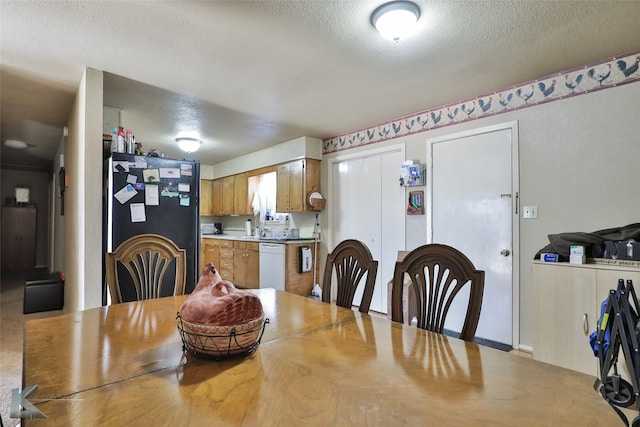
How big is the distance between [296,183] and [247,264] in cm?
154

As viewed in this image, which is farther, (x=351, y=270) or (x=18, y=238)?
(x=18, y=238)

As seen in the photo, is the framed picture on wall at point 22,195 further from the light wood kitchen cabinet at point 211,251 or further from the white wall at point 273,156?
the light wood kitchen cabinet at point 211,251

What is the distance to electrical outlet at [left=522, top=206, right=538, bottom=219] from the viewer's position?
2822mm

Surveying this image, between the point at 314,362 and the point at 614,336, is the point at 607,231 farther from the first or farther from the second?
the point at 314,362

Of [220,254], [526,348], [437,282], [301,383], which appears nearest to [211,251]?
[220,254]

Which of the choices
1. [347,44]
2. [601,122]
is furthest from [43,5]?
[601,122]

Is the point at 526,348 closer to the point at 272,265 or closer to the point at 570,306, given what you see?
the point at 570,306

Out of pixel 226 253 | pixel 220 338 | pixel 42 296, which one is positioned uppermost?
pixel 220 338

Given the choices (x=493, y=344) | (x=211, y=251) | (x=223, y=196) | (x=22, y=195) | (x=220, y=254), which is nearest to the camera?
(x=493, y=344)

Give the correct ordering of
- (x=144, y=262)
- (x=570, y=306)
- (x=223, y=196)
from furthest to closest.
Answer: (x=223, y=196), (x=570, y=306), (x=144, y=262)

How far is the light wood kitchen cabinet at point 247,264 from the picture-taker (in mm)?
4969

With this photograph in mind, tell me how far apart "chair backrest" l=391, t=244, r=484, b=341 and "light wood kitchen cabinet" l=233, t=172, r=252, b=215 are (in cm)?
477

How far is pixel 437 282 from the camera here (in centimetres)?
138

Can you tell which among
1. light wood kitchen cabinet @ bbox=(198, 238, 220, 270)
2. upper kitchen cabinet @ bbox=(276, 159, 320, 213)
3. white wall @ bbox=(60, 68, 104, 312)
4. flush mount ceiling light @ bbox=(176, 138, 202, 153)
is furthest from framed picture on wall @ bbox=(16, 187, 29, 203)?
white wall @ bbox=(60, 68, 104, 312)
